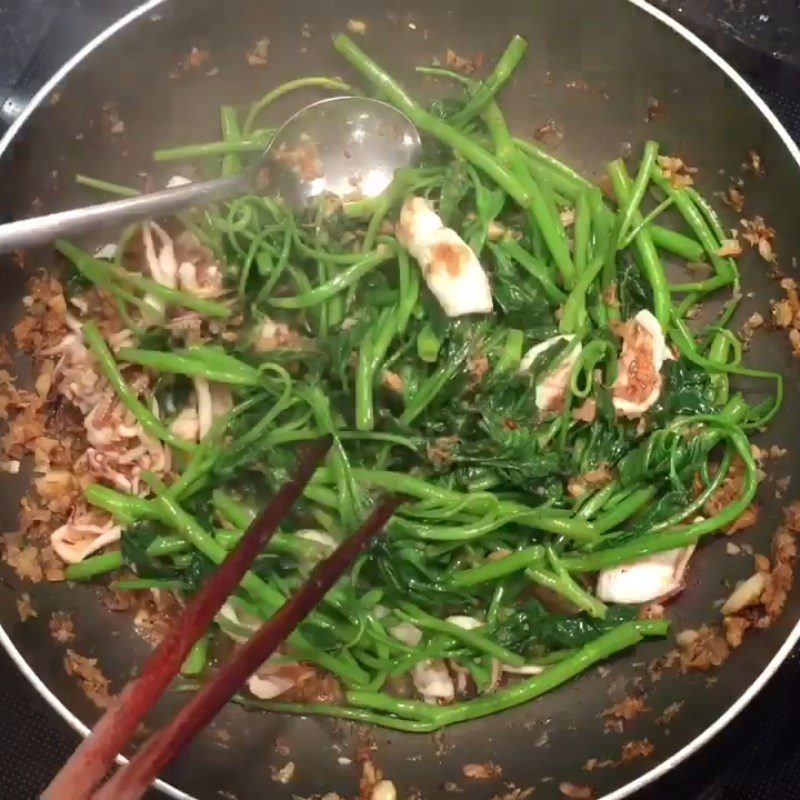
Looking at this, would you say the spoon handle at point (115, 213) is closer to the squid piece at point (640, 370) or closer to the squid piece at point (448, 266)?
the squid piece at point (448, 266)

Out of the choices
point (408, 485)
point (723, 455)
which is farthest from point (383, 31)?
point (723, 455)

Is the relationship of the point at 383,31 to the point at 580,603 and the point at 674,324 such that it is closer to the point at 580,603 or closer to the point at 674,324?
the point at 674,324

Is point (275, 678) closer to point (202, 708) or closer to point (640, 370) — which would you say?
point (202, 708)

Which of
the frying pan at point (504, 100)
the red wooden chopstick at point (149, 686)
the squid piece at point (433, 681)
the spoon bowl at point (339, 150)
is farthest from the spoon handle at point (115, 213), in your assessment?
the squid piece at point (433, 681)

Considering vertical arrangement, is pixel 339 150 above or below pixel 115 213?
above

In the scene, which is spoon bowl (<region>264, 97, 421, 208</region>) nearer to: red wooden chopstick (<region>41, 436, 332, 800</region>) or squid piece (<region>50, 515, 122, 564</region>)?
squid piece (<region>50, 515, 122, 564</region>)

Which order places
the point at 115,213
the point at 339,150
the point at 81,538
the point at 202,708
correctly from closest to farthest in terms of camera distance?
the point at 202,708
the point at 115,213
the point at 81,538
the point at 339,150

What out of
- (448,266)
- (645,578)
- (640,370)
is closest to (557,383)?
(640,370)
